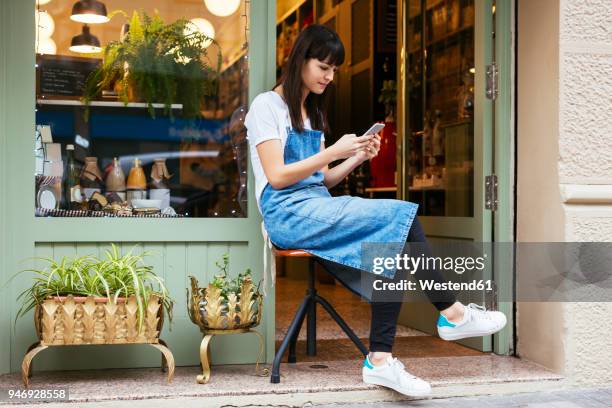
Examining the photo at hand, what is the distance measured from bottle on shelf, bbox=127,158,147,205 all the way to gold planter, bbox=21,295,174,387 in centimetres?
62

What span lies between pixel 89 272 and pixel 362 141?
1.22 meters

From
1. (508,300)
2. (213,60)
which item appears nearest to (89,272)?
(213,60)

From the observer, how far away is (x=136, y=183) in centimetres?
357

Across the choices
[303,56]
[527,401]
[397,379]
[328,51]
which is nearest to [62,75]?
[303,56]

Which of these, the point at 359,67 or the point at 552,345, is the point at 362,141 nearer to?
the point at 552,345

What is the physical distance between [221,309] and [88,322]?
50 cm

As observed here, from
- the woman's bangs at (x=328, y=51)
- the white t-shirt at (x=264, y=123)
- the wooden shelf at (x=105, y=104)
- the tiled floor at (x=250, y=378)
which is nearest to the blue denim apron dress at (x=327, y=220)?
the white t-shirt at (x=264, y=123)

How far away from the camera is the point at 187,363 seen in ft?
11.6

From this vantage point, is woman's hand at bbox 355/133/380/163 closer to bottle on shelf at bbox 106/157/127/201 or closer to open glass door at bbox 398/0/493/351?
open glass door at bbox 398/0/493/351

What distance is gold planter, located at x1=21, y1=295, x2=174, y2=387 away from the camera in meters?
3.03

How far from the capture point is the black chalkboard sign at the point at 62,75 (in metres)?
3.41

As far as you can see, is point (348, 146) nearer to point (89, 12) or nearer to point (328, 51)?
point (328, 51)

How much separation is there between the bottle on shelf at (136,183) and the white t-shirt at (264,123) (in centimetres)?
52

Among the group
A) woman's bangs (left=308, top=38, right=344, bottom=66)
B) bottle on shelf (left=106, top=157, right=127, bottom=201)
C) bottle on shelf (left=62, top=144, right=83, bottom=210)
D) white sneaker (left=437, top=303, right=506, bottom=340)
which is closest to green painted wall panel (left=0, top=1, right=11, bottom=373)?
bottle on shelf (left=62, top=144, right=83, bottom=210)
